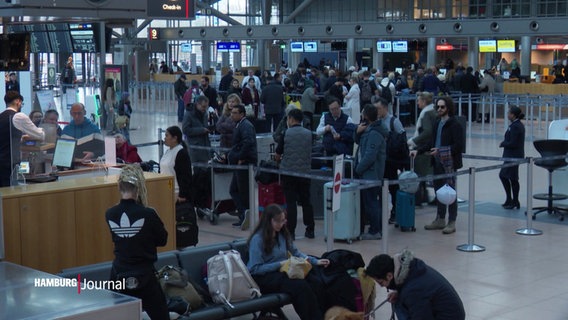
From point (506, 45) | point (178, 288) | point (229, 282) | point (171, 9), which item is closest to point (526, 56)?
point (506, 45)

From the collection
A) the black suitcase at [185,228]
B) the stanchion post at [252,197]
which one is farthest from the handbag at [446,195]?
the black suitcase at [185,228]

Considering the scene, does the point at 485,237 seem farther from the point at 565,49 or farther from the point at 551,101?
the point at 565,49

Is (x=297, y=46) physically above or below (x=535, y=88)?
above

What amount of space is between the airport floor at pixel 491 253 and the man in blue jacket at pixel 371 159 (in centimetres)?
Result: 36

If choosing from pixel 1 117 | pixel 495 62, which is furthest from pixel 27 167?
pixel 495 62

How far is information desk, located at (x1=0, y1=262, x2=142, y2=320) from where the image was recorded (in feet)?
17.8

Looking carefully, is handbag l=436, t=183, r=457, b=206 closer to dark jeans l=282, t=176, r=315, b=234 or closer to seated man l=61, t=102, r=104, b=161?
dark jeans l=282, t=176, r=315, b=234

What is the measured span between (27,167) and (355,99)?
44.5 feet

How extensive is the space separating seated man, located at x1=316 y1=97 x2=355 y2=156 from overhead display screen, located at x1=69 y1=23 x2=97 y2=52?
6.15m

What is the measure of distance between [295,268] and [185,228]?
2315 millimetres

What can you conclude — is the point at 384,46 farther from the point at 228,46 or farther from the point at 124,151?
the point at 124,151

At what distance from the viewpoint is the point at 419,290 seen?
245 inches

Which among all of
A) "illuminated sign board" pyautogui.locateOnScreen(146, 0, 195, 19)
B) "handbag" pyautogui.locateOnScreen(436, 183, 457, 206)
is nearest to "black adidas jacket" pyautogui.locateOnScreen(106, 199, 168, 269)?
"illuminated sign board" pyautogui.locateOnScreen(146, 0, 195, 19)

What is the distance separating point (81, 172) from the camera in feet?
31.5
